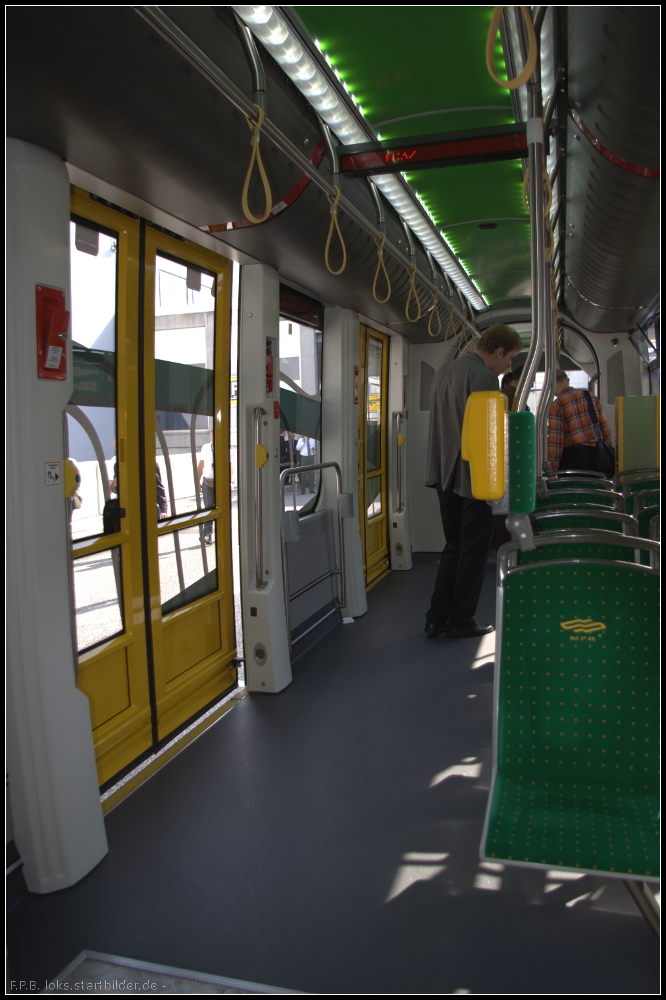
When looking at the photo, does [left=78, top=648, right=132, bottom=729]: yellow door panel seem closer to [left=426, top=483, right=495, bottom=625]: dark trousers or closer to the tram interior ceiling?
the tram interior ceiling

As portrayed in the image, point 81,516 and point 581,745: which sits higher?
point 81,516

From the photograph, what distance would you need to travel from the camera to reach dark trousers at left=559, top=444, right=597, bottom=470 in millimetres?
5305

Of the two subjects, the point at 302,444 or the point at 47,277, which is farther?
the point at 302,444

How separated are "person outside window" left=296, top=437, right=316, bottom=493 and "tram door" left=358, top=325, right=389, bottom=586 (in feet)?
4.27

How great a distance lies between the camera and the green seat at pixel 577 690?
1.90m

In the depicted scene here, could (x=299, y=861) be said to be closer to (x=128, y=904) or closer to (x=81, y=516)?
(x=128, y=904)

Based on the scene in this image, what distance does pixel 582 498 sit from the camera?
3217 millimetres

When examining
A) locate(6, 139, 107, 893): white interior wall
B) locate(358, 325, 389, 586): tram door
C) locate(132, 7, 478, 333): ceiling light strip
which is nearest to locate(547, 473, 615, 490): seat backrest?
locate(132, 7, 478, 333): ceiling light strip

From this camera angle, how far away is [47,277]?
2.26 metres

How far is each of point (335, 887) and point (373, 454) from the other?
5476 mm

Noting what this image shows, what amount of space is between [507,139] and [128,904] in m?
3.45

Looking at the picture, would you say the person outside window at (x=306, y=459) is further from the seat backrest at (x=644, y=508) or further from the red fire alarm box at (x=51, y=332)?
the red fire alarm box at (x=51, y=332)

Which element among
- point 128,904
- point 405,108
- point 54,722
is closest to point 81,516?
point 54,722

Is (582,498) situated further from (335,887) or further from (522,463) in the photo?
(335,887)
